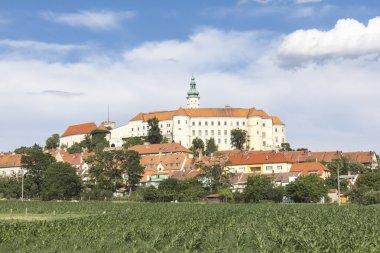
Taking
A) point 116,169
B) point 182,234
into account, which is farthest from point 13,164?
point 182,234

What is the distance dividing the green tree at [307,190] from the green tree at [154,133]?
4029 inches

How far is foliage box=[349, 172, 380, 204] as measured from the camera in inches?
3271

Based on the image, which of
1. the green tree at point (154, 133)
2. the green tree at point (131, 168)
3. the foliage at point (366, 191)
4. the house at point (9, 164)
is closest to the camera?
the foliage at point (366, 191)

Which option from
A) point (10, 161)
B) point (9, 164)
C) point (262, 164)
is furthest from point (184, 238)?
point (10, 161)

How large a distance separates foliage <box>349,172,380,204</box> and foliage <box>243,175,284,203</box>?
424 inches

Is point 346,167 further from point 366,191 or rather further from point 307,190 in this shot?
point 366,191

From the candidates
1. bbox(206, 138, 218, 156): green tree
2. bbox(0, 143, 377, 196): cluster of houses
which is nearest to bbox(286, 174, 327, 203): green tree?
bbox(0, 143, 377, 196): cluster of houses

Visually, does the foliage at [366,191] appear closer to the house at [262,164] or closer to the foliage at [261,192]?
the foliage at [261,192]

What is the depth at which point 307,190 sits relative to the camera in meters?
92.9

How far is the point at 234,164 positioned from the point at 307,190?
163 ft

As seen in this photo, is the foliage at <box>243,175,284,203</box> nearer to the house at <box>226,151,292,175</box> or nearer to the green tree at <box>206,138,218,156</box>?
the house at <box>226,151,292,175</box>

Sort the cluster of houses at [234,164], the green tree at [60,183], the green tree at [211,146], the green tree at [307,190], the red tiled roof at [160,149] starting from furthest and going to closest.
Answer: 1. the green tree at [211,146]
2. the red tiled roof at [160,149]
3. the cluster of houses at [234,164]
4. the green tree at [60,183]
5. the green tree at [307,190]

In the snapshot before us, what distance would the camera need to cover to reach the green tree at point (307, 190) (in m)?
92.9

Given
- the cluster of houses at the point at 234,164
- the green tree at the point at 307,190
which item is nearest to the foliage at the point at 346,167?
the cluster of houses at the point at 234,164
